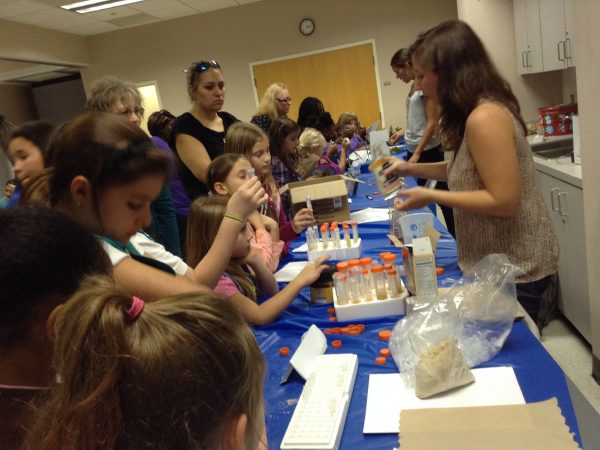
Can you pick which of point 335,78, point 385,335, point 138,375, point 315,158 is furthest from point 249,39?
point 138,375

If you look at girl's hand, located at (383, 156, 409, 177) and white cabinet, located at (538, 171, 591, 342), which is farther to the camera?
white cabinet, located at (538, 171, 591, 342)

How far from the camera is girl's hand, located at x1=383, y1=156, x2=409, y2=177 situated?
1904 millimetres

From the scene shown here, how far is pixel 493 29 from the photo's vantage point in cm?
461

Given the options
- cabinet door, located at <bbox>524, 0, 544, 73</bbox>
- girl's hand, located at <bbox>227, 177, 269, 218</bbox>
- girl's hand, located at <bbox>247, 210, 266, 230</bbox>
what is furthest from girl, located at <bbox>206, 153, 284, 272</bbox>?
cabinet door, located at <bbox>524, 0, 544, 73</bbox>

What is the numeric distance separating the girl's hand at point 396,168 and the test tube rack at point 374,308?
26.9 inches

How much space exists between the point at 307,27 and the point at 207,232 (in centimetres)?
618

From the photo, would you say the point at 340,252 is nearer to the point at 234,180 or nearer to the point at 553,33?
the point at 234,180

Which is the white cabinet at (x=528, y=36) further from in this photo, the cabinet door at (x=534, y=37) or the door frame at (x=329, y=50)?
the door frame at (x=329, y=50)

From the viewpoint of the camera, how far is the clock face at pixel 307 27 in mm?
7039

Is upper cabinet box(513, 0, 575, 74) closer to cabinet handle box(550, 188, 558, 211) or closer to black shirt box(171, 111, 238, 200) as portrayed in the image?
cabinet handle box(550, 188, 558, 211)

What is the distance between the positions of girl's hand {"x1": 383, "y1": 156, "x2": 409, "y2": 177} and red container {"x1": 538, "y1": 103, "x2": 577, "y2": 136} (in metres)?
1.91

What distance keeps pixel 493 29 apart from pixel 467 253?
386 centimetres


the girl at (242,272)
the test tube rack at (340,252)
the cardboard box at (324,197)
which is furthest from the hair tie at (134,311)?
the cardboard box at (324,197)

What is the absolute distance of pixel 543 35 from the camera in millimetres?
3678
